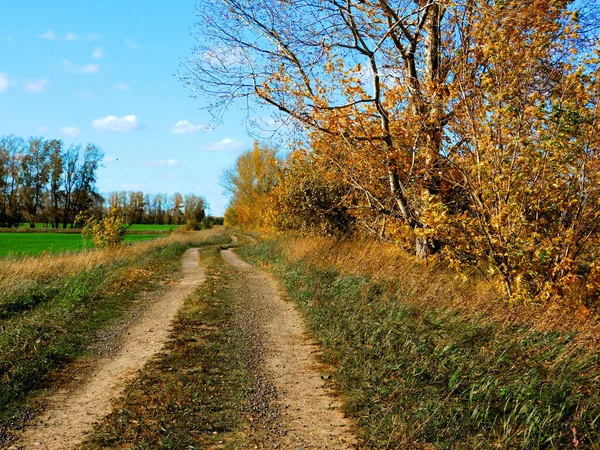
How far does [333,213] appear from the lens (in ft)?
65.9

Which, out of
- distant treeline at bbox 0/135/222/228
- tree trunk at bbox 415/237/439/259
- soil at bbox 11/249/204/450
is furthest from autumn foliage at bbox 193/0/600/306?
distant treeline at bbox 0/135/222/228

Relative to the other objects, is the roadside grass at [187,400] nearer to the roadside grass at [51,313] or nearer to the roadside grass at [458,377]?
the roadside grass at [51,313]

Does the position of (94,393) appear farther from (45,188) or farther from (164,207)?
(164,207)

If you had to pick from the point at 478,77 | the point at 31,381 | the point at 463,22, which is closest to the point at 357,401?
the point at 31,381

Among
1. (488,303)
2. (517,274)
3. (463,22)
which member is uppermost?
→ (463,22)

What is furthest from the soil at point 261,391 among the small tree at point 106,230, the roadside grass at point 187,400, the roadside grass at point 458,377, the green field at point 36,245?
the green field at point 36,245

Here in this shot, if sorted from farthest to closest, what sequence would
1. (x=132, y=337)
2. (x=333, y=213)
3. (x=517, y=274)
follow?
(x=333, y=213)
(x=132, y=337)
(x=517, y=274)

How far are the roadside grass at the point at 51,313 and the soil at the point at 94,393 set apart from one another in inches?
10.6

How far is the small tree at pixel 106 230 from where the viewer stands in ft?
71.0

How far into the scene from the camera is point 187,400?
5371 mm

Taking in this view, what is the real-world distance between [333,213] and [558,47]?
12.4 meters

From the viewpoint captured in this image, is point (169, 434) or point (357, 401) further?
point (357, 401)

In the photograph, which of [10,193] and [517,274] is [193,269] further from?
[10,193]

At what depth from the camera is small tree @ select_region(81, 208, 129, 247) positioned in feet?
71.0
